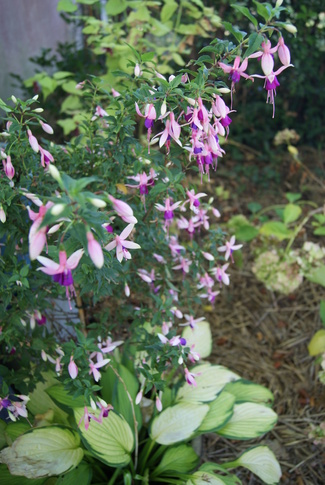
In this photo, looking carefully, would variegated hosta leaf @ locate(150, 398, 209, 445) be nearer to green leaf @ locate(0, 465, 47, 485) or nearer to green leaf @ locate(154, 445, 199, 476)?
green leaf @ locate(154, 445, 199, 476)

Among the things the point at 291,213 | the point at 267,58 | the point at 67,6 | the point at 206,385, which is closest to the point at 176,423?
the point at 206,385

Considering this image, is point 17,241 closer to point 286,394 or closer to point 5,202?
point 5,202

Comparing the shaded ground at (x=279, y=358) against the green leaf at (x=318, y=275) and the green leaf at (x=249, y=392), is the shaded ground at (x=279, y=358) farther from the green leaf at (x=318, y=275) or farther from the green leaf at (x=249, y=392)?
the green leaf at (x=318, y=275)

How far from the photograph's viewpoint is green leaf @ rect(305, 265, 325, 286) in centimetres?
209

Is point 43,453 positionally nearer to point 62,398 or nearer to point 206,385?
point 62,398

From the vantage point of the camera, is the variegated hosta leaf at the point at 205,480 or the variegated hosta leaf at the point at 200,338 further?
the variegated hosta leaf at the point at 200,338

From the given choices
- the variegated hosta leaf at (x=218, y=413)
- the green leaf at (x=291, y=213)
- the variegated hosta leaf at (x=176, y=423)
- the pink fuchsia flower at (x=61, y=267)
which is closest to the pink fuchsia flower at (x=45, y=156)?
the pink fuchsia flower at (x=61, y=267)

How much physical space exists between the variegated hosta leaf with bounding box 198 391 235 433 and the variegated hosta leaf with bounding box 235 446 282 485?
0.13 metres

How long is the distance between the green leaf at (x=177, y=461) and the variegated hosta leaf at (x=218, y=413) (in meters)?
0.08

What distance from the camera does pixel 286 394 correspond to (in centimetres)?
208

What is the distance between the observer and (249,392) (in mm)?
1796

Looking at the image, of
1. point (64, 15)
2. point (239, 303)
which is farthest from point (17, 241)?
point (64, 15)

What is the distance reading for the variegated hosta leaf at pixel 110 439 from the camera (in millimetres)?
1395

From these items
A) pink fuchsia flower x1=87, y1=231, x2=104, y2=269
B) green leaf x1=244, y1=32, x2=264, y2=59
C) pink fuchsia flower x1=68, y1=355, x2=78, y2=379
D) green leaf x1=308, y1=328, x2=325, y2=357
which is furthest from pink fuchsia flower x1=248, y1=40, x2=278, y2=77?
green leaf x1=308, y1=328, x2=325, y2=357
